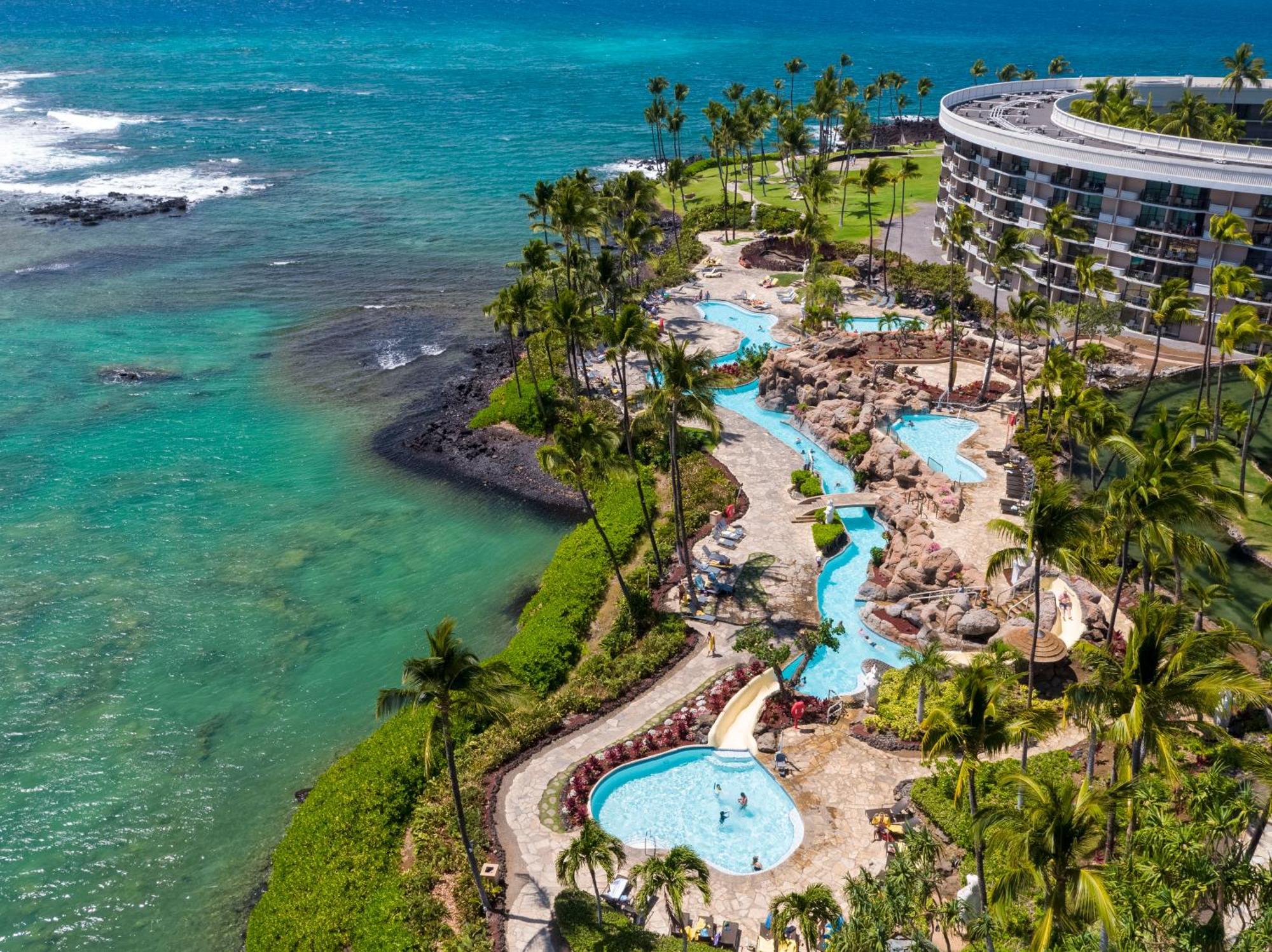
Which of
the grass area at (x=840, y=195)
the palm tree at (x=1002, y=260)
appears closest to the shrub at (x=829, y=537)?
the palm tree at (x=1002, y=260)

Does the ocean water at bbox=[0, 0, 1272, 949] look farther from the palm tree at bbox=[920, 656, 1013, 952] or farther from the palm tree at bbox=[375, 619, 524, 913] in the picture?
the palm tree at bbox=[920, 656, 1013, 952]

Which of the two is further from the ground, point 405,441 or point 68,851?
point 405,441

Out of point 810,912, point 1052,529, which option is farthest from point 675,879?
point 1052,529

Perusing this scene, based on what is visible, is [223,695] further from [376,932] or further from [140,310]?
[140,310]

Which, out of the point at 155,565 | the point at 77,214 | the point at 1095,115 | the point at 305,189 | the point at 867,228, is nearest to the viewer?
the point at 155,565

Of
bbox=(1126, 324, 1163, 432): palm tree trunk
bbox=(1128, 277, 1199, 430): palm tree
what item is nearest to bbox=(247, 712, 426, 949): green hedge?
bbox=(1126, 324, 1163, 432): palm tree trunk

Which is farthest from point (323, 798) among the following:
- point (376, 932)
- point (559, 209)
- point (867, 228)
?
point (867, 228)

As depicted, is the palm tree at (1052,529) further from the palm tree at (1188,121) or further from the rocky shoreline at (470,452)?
the palm tree at (1188,121)

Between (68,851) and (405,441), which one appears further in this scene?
(405,441)
